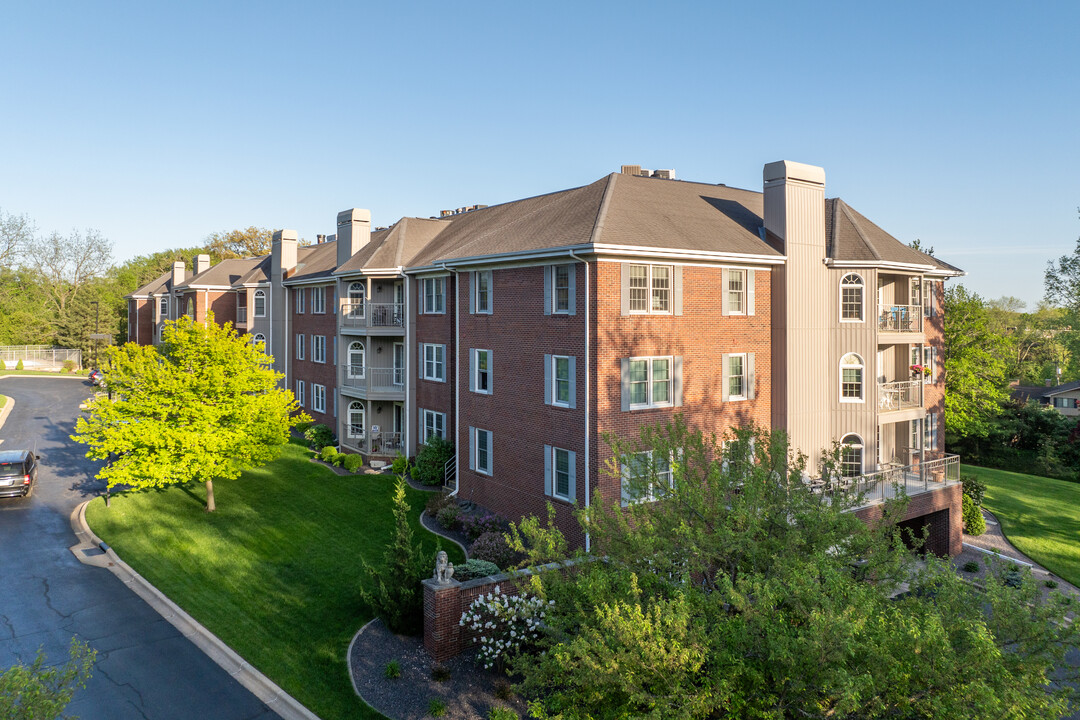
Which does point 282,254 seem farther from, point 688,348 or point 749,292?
point 749,292

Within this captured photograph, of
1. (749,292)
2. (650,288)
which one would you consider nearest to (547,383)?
(650,288)

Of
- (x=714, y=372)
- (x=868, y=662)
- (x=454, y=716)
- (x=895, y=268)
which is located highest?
(x=895, y=268)

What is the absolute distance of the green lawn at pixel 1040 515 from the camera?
91.8ft

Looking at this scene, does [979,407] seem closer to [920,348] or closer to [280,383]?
[920,348]

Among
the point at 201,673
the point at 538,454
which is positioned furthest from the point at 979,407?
the point at 201,673

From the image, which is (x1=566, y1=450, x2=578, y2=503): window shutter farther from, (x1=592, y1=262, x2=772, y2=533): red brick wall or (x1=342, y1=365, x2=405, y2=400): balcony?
(x1=342, y1=365, x2=405, y2=400): balcony

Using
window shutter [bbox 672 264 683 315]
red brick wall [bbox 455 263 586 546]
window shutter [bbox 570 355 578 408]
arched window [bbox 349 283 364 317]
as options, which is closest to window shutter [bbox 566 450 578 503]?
red brick wall [bbox 455 263 586 546]

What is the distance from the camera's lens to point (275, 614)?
18.4 m

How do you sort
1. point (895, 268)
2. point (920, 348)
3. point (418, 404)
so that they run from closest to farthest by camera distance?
point (895, 268), point (920, 348), point (418, 404)

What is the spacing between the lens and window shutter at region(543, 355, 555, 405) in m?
22.2

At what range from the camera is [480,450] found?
25.8 meters

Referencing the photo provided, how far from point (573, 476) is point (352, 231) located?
21.5m

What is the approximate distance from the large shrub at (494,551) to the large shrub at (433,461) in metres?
7.59

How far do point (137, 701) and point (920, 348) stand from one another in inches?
1166
